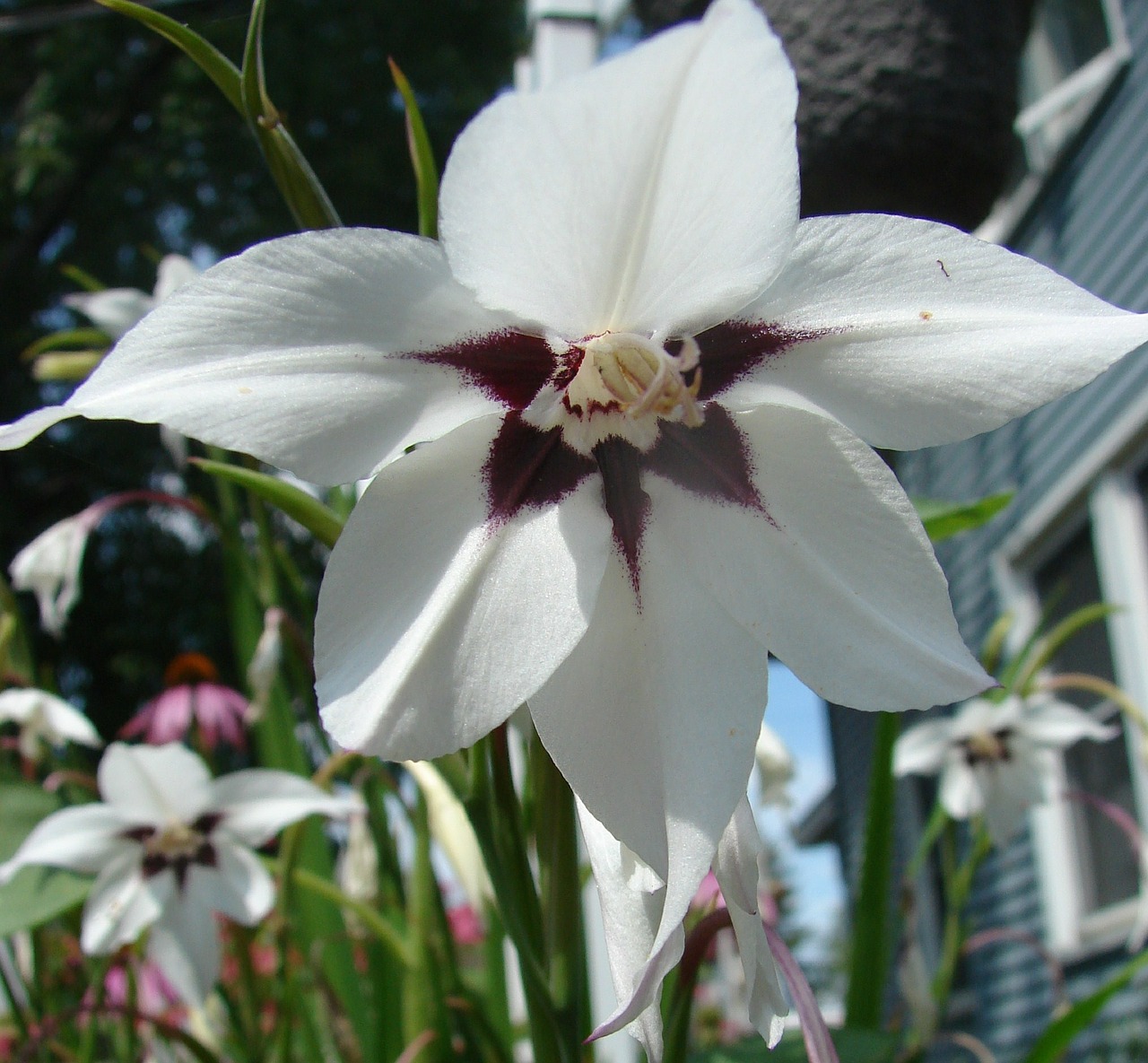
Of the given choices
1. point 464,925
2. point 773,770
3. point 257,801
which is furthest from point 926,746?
point 257,801

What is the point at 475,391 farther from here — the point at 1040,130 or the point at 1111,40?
the point at 1040,130

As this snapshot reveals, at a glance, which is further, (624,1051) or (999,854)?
(999,854)

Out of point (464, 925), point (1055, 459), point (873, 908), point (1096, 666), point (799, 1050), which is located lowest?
point (1096, 666)

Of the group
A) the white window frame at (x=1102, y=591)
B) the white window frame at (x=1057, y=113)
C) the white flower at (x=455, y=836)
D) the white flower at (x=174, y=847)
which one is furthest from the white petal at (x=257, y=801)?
the white window frame at (x=1057, y=113)

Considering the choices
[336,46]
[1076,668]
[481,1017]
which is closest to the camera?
[481,1017]

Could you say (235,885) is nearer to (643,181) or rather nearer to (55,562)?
(55,562)

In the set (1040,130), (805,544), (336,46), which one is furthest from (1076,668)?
(336,46)
